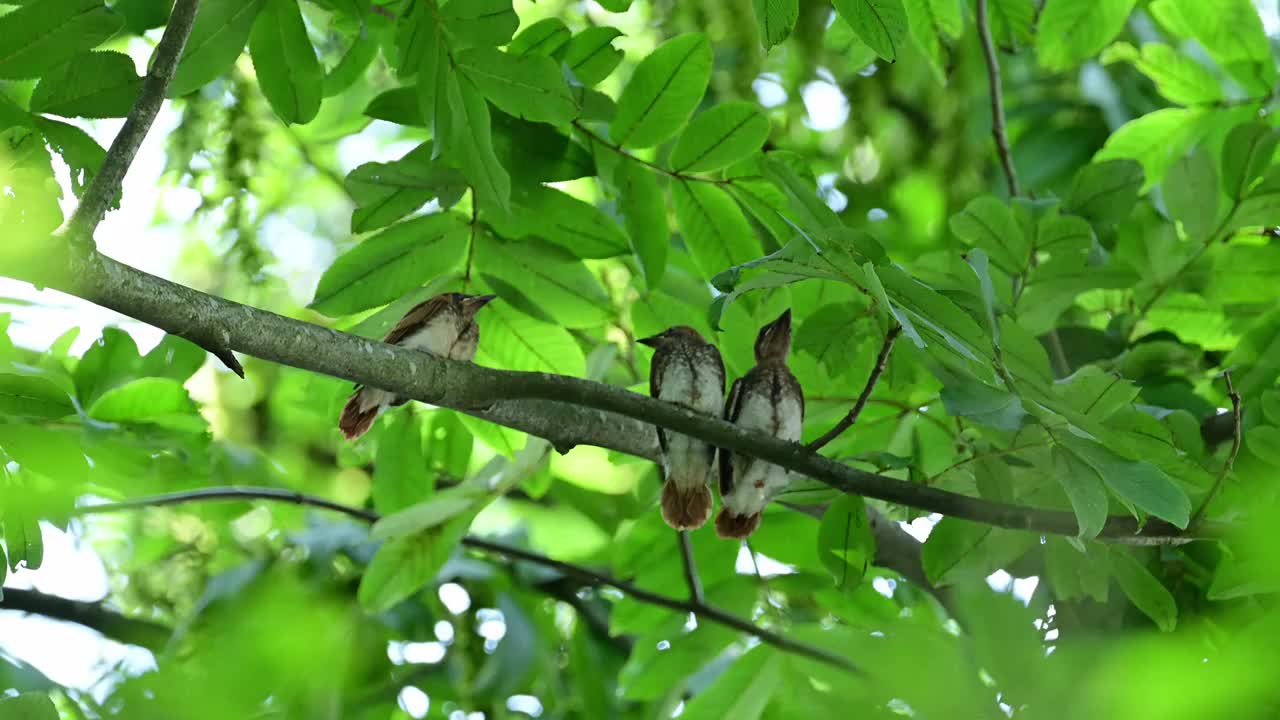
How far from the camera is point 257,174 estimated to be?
2.67m

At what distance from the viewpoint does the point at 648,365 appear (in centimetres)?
273

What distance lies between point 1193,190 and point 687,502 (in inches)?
48.5

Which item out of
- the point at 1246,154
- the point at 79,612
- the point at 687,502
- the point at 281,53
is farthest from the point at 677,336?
the point at 79,612

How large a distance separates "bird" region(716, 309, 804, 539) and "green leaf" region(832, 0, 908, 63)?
797 mm

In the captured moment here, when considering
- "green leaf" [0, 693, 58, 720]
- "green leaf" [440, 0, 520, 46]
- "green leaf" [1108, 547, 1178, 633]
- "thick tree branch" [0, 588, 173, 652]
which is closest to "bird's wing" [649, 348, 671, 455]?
"green leaf" [440, 0, 520, 46]

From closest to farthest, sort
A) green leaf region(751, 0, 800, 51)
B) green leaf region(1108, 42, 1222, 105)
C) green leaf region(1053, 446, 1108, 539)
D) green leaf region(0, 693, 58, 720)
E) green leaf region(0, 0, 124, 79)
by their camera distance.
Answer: green leaf region(0, 693, 58, 720)
green leaf region(751, 0, 800, 51)
green leaf region(1053, 446, 1108, 539)
green leaf region(0, 0, 124, 79)
green leaf region(1108, 42, 1222, 105)

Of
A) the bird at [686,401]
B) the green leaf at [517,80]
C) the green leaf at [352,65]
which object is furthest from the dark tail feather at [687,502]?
the green leaf at [352,65]

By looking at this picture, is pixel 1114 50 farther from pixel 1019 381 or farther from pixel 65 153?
pixel 65 153

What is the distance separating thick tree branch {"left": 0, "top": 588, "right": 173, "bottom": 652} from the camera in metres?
3.10

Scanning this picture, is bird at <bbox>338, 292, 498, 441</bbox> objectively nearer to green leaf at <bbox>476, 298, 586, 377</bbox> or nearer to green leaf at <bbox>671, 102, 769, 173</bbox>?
green leaf at <bbox>476, 298, 586, 377</bbox>

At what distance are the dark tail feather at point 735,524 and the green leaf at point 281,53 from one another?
3.75 ft

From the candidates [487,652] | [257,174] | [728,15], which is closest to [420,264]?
[257,174]

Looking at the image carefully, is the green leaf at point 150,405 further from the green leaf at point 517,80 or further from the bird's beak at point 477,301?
the green leaf at point 517,80

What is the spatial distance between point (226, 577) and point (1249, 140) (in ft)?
8.45
